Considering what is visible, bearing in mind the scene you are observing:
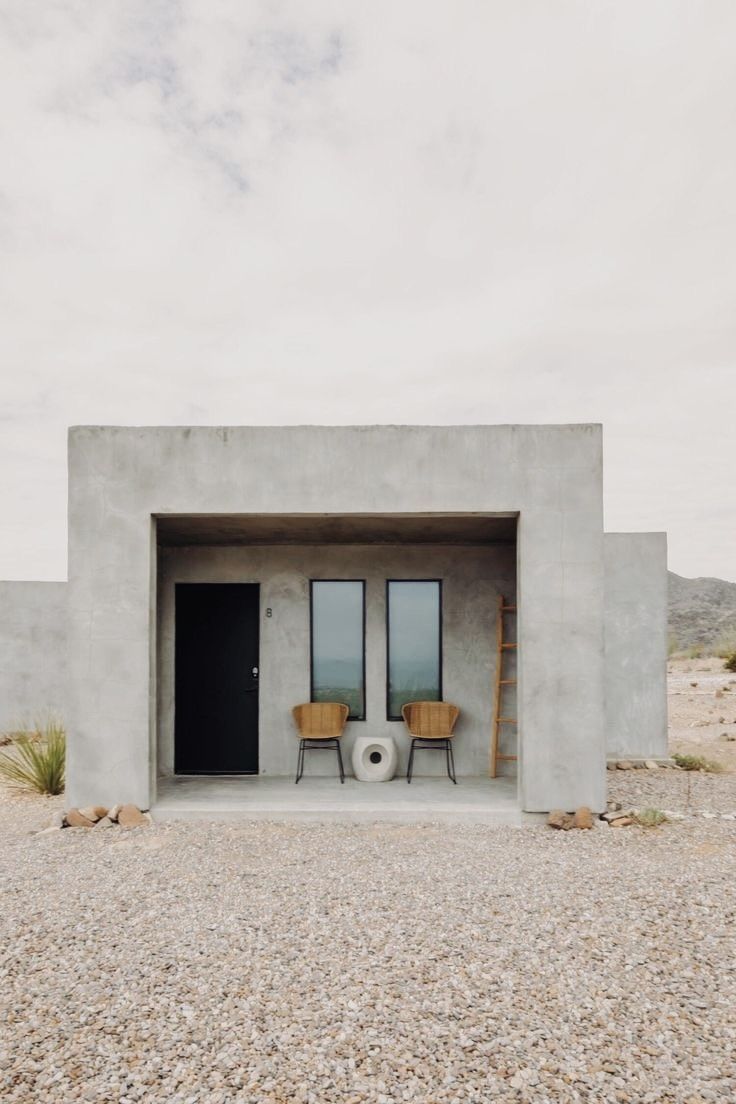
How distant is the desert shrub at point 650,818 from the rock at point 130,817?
4.42 meters

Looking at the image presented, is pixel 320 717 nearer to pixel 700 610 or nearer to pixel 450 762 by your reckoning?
pixel 450 762

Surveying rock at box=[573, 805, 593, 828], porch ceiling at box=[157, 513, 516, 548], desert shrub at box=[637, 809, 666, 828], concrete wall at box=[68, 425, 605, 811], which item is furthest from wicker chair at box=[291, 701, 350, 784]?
desert shrub at box=[637, 809, 666, 828]

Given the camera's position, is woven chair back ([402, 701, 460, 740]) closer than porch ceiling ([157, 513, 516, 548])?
No

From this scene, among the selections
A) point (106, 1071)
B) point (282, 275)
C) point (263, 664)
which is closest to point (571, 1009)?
point (106, 1071)

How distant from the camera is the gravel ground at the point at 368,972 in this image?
10.3 ft

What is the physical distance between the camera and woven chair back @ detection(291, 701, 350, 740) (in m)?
8.62

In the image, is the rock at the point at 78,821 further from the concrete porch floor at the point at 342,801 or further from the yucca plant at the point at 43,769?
the yucca plant at the point at 43,769

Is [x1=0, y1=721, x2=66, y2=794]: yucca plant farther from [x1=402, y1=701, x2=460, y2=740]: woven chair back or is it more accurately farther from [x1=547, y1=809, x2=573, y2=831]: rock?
[x1=547, y1=809, x2=573, y2=831]: rock

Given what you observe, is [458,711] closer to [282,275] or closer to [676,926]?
[676,926]

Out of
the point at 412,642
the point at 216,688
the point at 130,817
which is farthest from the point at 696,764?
the point at 130,817

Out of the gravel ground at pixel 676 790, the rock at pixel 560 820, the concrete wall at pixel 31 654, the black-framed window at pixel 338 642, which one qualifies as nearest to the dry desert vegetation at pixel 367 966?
the rock at pixel 560 820

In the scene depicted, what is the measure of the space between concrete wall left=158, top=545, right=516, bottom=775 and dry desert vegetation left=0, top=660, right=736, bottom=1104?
2.12 metres

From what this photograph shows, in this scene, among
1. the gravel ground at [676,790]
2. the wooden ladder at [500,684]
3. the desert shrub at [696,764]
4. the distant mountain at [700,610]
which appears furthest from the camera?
the distant mountain at [700,610]

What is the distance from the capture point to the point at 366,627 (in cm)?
902
